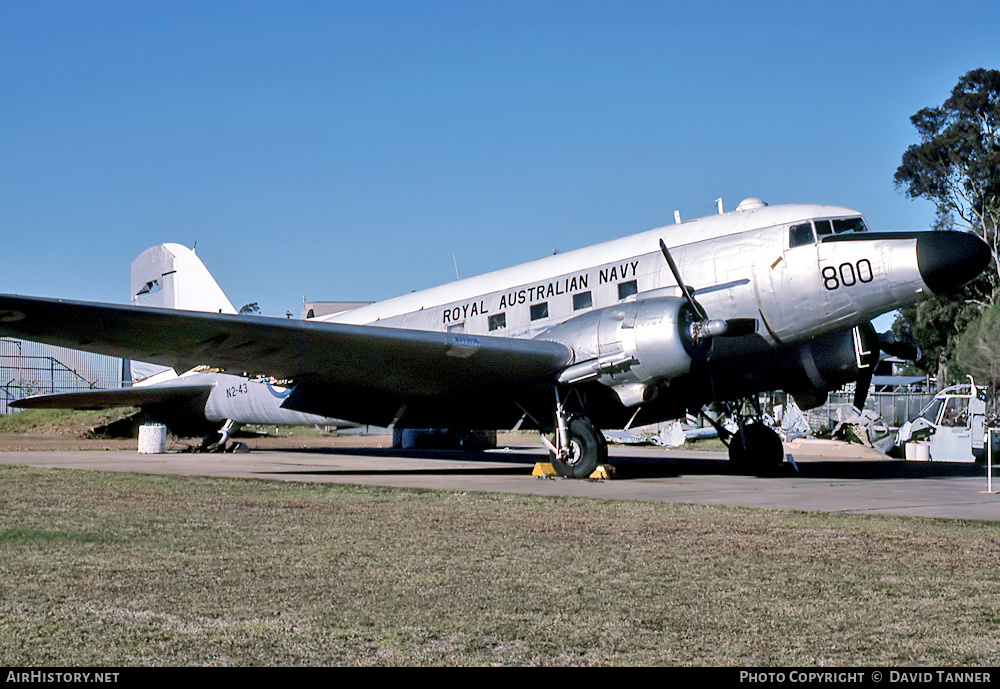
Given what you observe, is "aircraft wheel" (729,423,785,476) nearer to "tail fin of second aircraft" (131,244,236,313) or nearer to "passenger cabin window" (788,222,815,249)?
"passenger cabin window" (788,222,815,249)

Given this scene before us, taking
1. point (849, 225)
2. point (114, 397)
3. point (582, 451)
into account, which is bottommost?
point (582, 451)

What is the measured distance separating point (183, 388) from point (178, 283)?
2710 mm

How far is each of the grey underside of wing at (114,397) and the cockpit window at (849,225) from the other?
15.8m

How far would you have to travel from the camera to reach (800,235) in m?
15.0

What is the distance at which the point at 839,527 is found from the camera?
30.8ft

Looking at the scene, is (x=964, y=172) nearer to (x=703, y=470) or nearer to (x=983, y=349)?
(x=983, y=349)

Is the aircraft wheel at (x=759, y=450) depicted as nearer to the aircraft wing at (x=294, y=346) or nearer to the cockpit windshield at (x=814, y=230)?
the aircraft wing at (x=294, y=346)

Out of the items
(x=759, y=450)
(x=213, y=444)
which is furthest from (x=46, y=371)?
(x=759, y=450)

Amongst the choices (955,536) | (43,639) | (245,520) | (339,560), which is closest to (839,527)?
(955,536)

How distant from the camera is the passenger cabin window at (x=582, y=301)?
16984mm

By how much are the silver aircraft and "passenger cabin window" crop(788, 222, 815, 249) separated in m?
12.2

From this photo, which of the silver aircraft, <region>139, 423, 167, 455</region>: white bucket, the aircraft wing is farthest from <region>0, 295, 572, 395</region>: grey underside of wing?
<region>139, 423, 167, 455</region>: white bucket

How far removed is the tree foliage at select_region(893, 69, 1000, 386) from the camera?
172 feet

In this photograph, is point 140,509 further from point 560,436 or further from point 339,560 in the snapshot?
point 560,436
